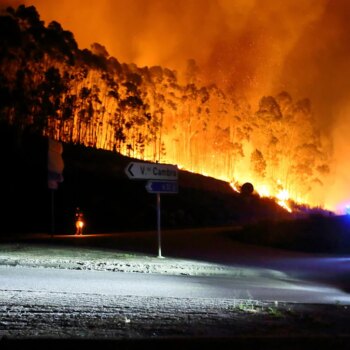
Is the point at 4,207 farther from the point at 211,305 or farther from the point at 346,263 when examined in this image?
the point at 211,305

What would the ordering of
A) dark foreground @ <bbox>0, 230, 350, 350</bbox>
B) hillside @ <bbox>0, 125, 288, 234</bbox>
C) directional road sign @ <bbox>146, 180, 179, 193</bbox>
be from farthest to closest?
hillside @ <bbox>0, 125, 288, 234</bbox> → directional road sign @ <bbox>146, 180, 179, 193</bbox> → dark foreground @ <bbox>0, 230, 350, 350</bbox>

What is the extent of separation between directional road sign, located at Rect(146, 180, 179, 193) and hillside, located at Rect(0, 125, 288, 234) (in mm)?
20372

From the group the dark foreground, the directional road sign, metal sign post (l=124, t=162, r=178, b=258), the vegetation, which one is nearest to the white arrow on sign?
metal sign post (l=124, t=162, r=178, b=258)

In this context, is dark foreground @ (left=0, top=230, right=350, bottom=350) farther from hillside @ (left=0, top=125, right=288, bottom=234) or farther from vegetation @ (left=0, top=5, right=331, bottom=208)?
vegetation @ (left=0, top=5, right=331, bottom=208)

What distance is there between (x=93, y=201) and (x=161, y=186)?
28.8m

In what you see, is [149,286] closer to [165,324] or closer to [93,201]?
[165,324]

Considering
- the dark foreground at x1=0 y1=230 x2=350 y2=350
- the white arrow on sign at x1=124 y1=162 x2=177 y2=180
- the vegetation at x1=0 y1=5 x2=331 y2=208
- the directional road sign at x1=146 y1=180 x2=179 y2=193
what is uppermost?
the vegetation at x1=0 y1=5 x2=331 y2=208

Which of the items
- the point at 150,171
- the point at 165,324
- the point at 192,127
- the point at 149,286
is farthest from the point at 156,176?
the point at 192,127

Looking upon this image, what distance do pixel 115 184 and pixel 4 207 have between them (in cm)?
1179

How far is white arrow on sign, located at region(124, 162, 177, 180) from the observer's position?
19406 millimetres

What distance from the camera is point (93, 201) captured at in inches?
1914

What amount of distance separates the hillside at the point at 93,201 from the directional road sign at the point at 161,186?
20.4m

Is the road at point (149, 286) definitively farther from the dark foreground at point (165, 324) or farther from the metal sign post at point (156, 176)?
the metal sign post at point (156, 176)

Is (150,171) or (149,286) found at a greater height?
(150,171)
